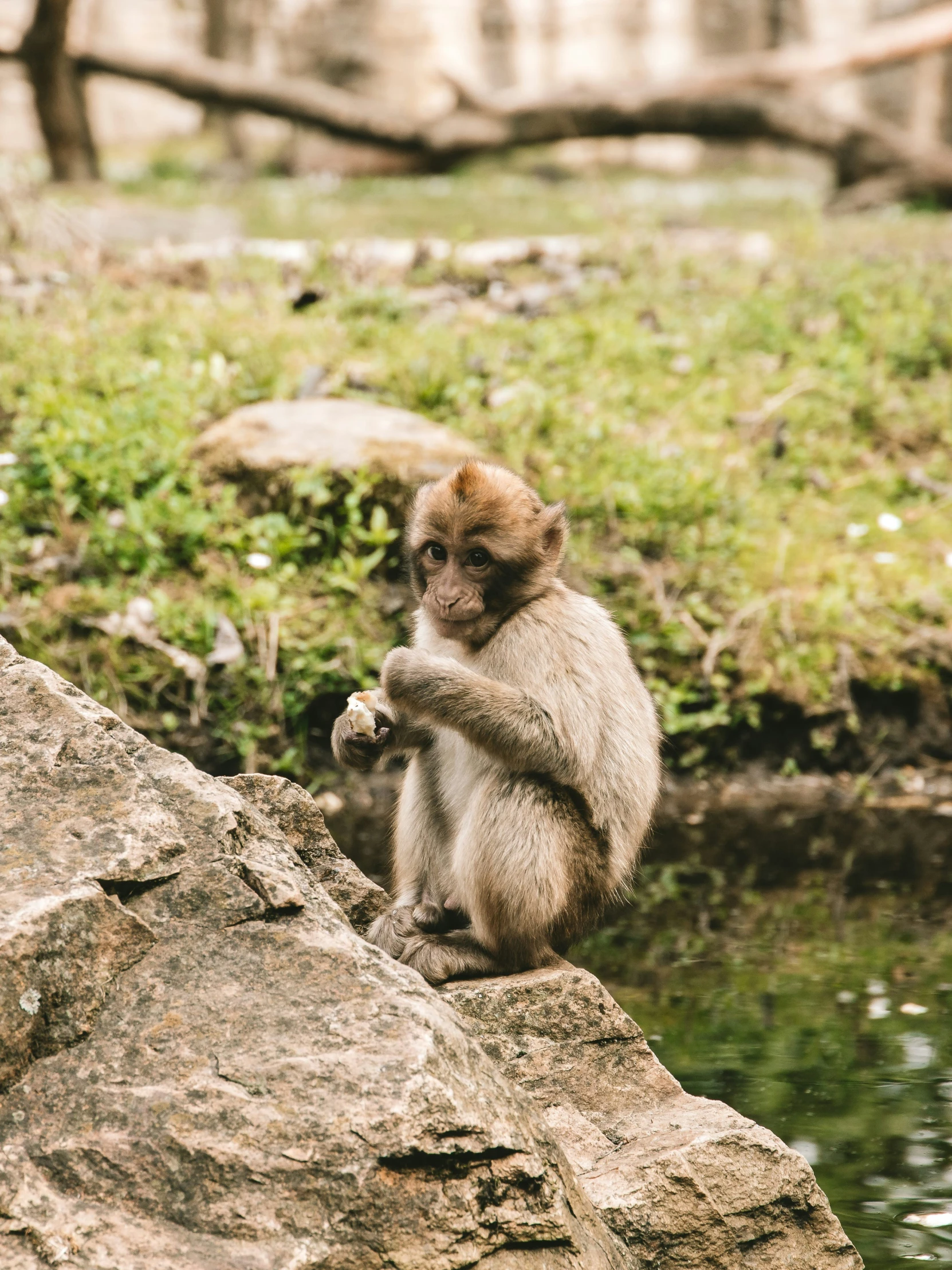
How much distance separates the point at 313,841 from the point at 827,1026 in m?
1.75

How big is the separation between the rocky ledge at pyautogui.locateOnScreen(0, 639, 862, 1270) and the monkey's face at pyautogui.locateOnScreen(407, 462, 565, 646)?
1.00 metres

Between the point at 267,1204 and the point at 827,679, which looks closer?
the point at 267,1204

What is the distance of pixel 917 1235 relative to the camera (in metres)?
3.32

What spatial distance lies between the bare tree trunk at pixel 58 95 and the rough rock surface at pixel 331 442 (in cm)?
807

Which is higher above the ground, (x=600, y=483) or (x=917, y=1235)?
(x=600, y=483)

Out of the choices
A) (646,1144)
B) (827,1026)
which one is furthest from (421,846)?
(827,1026)

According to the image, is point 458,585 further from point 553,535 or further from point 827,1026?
point 827,1026

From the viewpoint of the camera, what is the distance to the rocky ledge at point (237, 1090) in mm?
2346

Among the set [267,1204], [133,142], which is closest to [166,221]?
[267,1204]

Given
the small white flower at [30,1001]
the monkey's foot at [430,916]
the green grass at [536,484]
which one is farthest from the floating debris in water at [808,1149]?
the green grass at [536,484]

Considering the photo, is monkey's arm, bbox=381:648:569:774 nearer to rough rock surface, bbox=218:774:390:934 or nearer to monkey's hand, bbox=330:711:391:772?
monkey's hand, bbox=330:711:391:772

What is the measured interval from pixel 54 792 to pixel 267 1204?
0.91 meters

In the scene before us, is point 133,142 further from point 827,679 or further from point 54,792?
point 54,792

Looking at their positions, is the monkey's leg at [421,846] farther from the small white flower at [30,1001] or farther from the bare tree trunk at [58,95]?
the bare tree trunk at [58,95]
